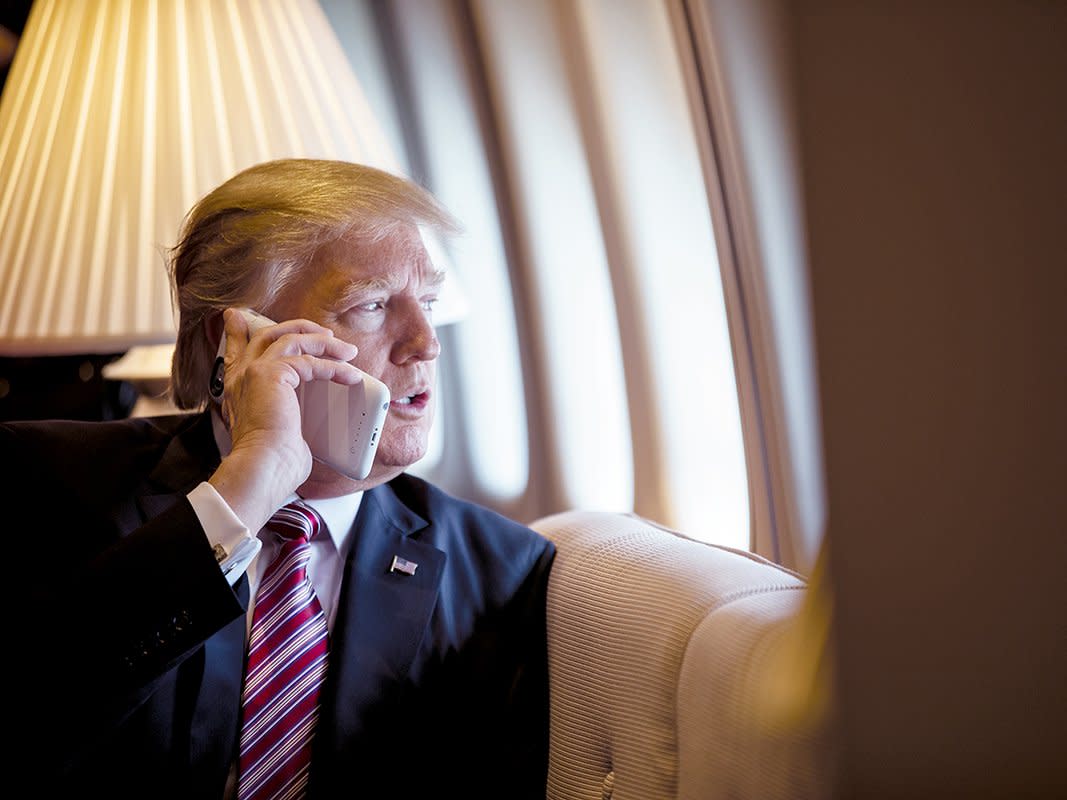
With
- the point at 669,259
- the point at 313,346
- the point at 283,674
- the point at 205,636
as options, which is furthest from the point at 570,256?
the point at 205,636

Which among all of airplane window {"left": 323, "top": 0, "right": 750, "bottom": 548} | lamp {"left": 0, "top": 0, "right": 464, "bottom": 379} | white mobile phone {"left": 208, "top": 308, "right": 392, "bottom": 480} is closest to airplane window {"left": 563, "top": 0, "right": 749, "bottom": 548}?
airplane window {"left": 323, "top": 0, "right": 750, "bottom": 548}

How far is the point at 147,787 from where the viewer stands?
4.30 feet

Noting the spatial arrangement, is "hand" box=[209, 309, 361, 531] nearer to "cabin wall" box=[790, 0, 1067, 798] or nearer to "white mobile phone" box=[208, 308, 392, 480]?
"white mobile phone" box=[208, 308, 392, 480]

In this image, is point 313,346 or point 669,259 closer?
point 313,346

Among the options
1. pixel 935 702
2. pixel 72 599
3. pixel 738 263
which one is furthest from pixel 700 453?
pixel 935 702

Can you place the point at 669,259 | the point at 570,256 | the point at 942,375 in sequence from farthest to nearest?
the point at 570,256 → the point at 669,259 → the point at 942,375

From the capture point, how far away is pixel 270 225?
5.00 ft

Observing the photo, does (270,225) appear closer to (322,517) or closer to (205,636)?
(322,517)

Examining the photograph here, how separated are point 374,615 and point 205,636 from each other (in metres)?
0.33

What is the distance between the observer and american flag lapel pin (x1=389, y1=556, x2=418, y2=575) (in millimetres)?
1522

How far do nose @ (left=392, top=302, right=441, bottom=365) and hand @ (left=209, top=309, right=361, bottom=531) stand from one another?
0.08m

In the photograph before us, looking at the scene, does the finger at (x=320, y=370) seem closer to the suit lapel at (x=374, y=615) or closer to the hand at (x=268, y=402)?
the hand at (x=268, y=402)

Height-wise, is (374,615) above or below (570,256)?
below

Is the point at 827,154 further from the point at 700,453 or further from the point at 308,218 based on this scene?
the point at 700,453
